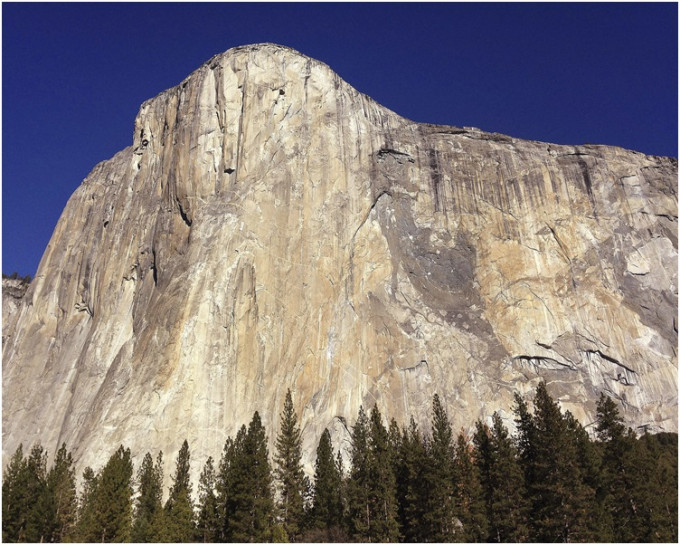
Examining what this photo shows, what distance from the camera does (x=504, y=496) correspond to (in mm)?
30422

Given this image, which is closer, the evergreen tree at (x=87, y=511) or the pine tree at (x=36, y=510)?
the pine tree at (x=36, y=510)

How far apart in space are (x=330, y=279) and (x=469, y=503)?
24682mm

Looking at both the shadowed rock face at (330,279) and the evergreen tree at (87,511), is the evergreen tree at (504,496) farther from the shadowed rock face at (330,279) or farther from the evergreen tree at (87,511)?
the evergreen tree at (87,511)

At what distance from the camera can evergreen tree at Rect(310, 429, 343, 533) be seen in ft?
110

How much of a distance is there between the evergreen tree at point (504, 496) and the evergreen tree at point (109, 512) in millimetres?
18670

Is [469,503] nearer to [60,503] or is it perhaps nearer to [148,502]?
[148,502]

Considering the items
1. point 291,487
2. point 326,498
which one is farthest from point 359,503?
point 291,487

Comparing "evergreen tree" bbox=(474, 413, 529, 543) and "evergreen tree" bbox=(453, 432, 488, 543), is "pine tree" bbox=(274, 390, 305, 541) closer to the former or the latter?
"evergreen tree" bbox=(453, 432, 488, 543)

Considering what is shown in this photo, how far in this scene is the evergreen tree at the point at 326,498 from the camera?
3341 cm

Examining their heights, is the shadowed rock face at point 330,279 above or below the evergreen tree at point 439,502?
above

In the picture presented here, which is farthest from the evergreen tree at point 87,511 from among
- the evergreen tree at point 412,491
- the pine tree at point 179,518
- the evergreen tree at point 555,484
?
the evergreen tree at point 555,484

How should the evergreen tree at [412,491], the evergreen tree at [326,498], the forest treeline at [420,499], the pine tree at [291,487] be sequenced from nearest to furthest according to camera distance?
the forest treeline at [420,499]
the evergreen tree at [412,491]
the pine tree at [291,487]
the evergreen tree at [326,498]

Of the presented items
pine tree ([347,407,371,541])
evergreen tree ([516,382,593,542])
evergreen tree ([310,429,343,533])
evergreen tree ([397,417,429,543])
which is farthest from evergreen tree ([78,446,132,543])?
evergreen tree ([516,382,593,542])

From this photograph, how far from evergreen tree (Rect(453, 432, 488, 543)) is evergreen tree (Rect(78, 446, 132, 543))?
A: 1706 cm
